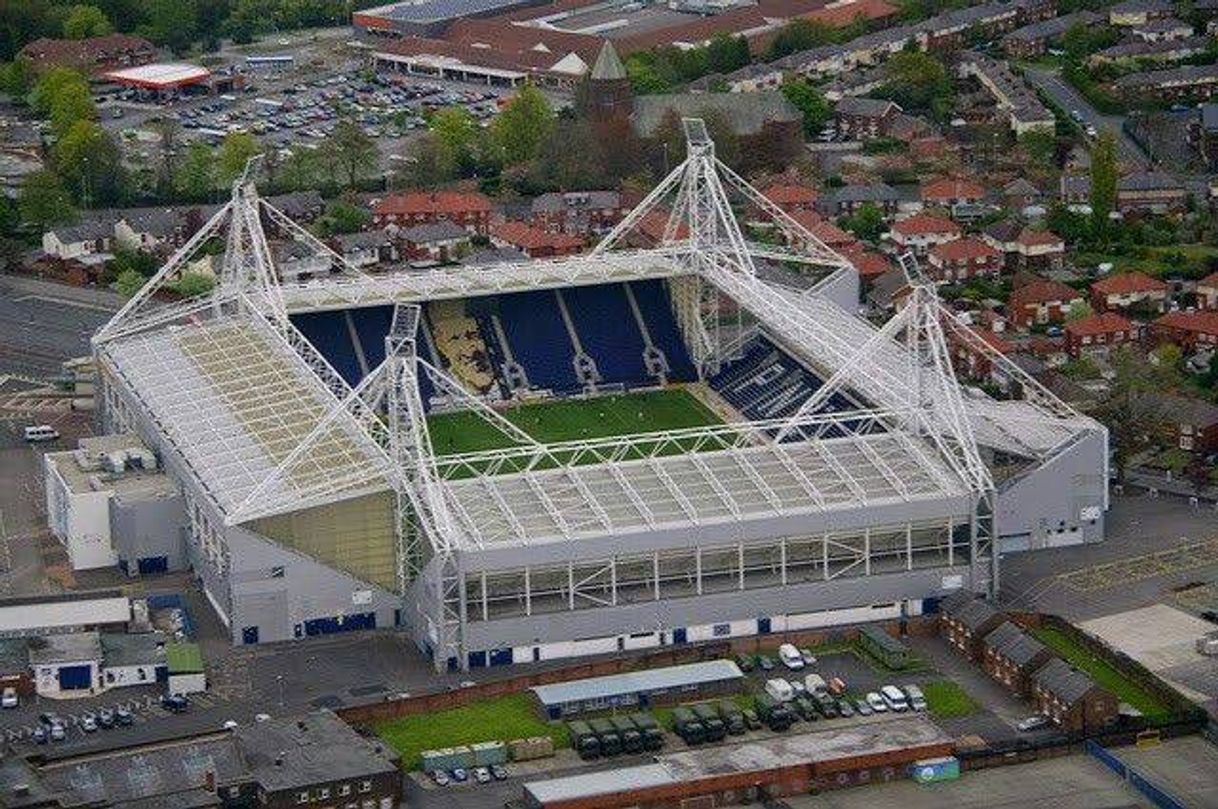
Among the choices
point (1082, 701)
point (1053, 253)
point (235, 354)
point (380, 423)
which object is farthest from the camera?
point (1053, 253)

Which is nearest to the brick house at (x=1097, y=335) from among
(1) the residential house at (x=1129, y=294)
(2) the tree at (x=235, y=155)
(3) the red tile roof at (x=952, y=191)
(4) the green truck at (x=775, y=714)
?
(1) the residential house at (x=1129, y=294)

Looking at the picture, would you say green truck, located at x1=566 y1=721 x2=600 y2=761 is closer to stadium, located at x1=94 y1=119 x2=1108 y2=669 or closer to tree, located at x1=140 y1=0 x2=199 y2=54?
stadium, located at x1=94 y1=119 x2=1108 y2=669

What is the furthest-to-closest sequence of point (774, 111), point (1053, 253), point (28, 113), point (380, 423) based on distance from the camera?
point (28, 113)
point (774, 111)
point (1053, 253)
point (380, 423)

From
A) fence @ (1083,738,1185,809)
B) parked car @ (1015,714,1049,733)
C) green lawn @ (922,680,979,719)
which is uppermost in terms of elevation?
green lawn @ (922,680,979,719)

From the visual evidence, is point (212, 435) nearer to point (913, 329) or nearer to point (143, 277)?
point (913, 329)

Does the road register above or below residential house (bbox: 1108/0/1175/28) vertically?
below

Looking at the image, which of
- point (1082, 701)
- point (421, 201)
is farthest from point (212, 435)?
point (421, 201)

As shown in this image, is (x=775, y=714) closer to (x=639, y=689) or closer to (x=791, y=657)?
(x=639, y=689)

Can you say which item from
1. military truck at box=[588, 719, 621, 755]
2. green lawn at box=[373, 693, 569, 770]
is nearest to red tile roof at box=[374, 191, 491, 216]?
green lawn at box=[373, 693, 569, 770]
